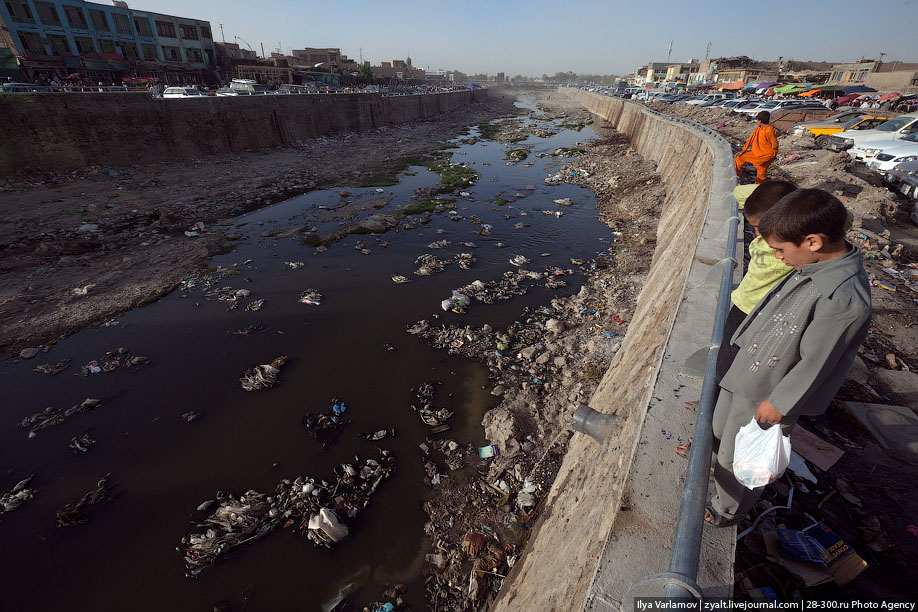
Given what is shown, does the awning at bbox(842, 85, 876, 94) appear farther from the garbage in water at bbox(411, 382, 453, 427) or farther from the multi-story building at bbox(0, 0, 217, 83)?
the multi-story building at bbox(0, 0, 217, 83)

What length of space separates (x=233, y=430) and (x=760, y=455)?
5.08 metres

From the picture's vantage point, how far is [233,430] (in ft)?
14.7

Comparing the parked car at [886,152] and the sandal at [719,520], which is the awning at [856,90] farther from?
the sandal at [719,520]

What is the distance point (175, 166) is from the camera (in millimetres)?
15039

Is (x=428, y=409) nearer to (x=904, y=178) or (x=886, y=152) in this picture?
(x=904, y=178)

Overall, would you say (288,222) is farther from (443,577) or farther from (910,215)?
(910,215)

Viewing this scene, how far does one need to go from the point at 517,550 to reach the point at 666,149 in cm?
1552

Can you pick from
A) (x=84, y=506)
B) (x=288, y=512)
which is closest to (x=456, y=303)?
(x=288, y=512)

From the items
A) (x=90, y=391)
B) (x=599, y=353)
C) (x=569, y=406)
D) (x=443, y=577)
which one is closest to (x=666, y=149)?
(x=599, y=353)

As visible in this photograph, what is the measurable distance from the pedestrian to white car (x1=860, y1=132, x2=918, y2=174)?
1131 centimetres

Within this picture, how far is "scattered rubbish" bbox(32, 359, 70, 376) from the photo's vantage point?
5168mm

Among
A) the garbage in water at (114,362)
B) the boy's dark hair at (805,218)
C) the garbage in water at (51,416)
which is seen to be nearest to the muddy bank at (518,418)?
the boy's dark hair at (805,218)

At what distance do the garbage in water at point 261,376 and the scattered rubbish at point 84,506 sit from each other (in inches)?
64.4

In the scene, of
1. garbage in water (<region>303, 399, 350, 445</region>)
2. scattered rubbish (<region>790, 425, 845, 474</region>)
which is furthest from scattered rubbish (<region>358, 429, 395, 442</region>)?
scattered rubbish (<region>790, 425, 845, 474</region>)
